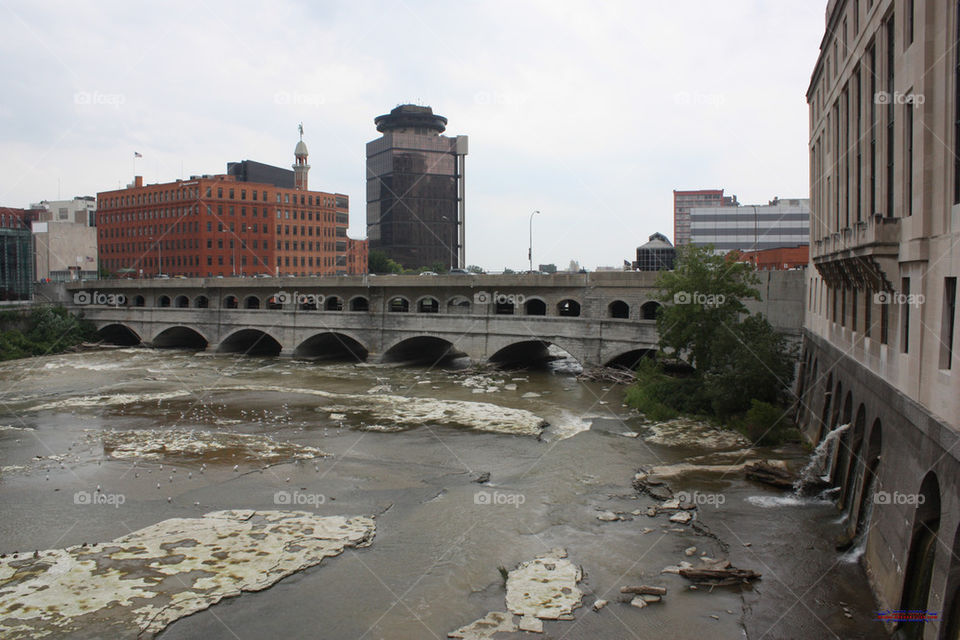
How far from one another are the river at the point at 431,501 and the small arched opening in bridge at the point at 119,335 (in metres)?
35.1

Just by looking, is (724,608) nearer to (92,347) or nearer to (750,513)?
(750,513)

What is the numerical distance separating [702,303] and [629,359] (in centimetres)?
1592

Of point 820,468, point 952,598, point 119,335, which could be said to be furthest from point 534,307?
point 119,335

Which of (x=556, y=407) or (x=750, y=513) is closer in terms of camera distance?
(x=750, y=513)

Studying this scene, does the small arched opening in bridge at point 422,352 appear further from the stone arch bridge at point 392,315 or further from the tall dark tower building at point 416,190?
the tall dark tower building at point 416,190

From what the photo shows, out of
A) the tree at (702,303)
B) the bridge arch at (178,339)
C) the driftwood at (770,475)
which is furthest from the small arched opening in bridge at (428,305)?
the driftwood at (770,475)

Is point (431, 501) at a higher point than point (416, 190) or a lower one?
lower

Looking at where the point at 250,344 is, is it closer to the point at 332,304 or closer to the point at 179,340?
the point at 179,340

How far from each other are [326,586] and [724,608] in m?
9.78

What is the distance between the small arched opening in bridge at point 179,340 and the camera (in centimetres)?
7344

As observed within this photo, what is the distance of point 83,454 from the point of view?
2931 centimetres

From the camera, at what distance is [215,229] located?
324 feet

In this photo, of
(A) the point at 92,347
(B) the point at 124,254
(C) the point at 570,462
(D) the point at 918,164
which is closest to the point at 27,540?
(C) the point at 570,462

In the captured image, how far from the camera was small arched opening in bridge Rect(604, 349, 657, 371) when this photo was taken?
48.0 metres
